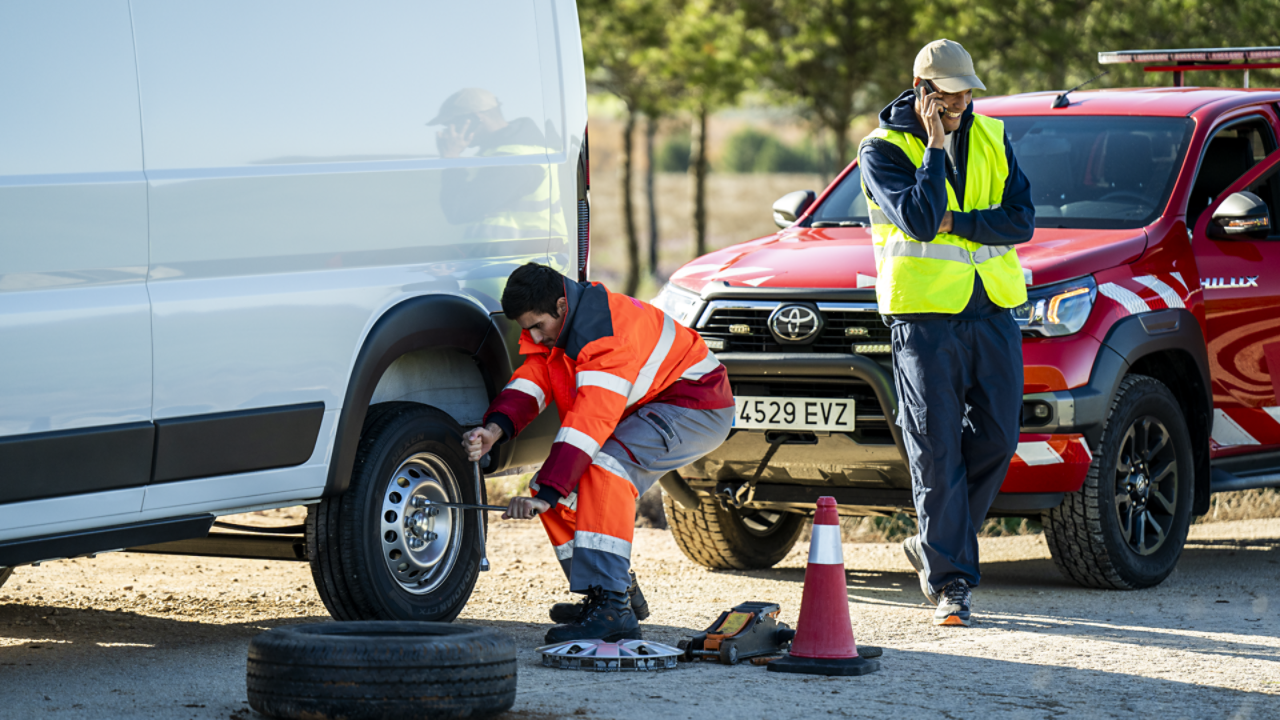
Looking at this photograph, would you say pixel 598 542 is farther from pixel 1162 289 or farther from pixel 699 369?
pixel 1162 289

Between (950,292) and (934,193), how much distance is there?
357mm

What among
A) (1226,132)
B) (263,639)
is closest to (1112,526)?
(1226,132)

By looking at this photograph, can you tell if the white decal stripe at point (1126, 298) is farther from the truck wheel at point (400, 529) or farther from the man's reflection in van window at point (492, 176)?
the truck wheel at point (400, 529)

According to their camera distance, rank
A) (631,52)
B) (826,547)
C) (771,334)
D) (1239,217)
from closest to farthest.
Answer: (826,547) → (771,334) → (1239,217) → (631,52)

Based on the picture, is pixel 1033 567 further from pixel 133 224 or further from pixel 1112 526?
pixel 133 224

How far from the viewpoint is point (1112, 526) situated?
21.1 feet

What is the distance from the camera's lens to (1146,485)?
6.72 meters

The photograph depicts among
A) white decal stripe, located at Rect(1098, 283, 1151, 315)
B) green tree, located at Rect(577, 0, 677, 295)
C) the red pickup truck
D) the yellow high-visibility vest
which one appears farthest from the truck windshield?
green tree, located at Rect(577, 0, 677, 295)

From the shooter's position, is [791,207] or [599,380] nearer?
[599,380]

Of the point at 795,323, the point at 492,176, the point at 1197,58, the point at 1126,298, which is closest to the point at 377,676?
the point at 492,176

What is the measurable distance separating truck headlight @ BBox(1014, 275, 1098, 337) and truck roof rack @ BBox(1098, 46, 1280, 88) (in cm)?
205

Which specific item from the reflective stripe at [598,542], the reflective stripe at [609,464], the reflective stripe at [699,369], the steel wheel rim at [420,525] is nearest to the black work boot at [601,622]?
the reflective stripe at [598,542]

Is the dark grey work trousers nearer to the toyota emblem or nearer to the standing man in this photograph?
the standing man

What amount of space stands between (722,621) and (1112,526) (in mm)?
1980
